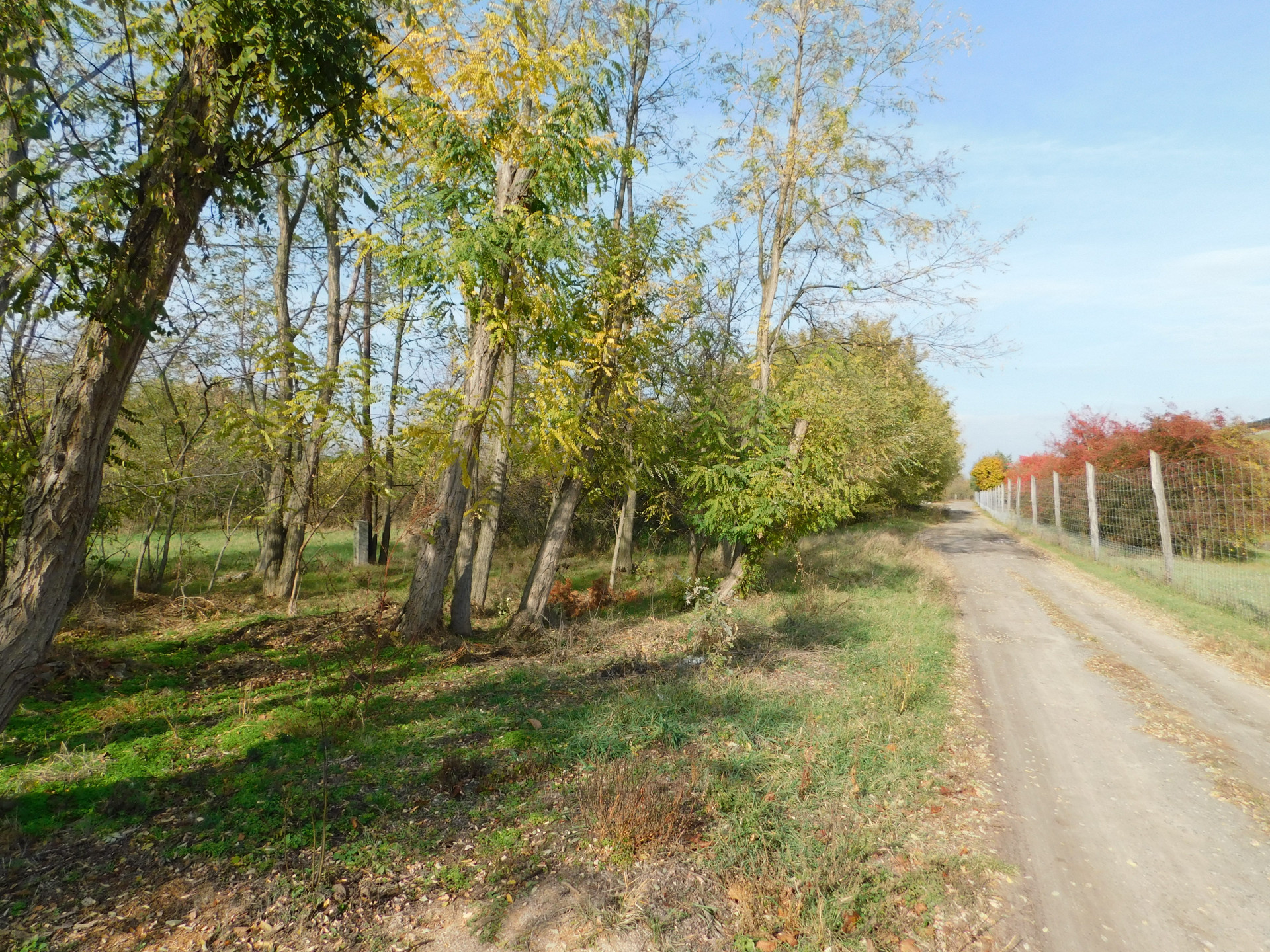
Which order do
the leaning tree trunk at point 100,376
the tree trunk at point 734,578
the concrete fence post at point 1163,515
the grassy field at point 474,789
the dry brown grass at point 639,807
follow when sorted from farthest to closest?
1. the concrete fence post at point 1163,515
2. the tree trunk at point 734,578
3. the leaning tree trunk at point 100,376
4. the dry brown grass at point 639,807
5. the grassy field at point 474,789

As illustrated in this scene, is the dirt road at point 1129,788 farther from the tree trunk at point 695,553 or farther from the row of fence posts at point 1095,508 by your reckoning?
the tree trunk at point 695,553

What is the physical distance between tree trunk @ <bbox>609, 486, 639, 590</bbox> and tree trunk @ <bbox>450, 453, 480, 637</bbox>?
14.7 ft

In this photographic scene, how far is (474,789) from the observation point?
14.9 feet

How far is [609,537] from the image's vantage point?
18.1 meters

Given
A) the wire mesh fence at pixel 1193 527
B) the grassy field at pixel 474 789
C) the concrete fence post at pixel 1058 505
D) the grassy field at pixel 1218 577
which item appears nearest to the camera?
the grassy field at pixel 474 789

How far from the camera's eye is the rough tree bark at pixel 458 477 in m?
7.99

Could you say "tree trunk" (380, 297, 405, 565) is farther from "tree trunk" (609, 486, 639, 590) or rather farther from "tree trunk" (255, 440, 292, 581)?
"tree trunk" (609, 486, 639, 590)

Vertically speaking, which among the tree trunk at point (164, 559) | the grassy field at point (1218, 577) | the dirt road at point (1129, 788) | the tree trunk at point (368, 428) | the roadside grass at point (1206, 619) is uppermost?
the tree trunk at point (368, 428)

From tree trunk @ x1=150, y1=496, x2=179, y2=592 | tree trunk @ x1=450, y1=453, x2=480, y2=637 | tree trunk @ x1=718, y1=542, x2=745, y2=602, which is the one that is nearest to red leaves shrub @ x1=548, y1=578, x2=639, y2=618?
tree trunk @ x1=450, y1=453, x2=480, y2=637

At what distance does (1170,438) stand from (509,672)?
1720cm

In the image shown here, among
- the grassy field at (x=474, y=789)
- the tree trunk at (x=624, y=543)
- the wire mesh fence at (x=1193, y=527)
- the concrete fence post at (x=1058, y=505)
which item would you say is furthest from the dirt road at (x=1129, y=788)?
the concrete fence post at (x=1058, y=505)

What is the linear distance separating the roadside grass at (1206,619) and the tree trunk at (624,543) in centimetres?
892

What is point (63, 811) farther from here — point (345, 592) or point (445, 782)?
point (345, 592)

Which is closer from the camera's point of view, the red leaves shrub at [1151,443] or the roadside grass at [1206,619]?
the roadside grass at [1206,619]
